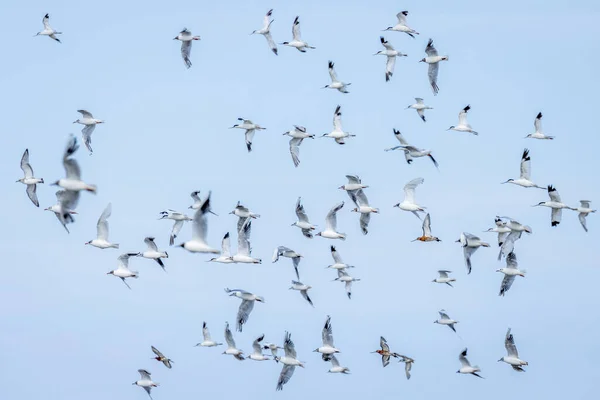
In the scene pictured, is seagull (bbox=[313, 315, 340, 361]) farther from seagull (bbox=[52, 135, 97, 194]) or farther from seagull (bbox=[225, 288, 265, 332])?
seagull (bbox=[52, 135, 97, 194])

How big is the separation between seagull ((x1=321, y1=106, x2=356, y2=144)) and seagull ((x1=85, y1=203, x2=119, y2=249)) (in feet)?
25.6

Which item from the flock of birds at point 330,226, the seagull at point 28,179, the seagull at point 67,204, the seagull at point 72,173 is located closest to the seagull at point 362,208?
the flock of birds at point 330,226

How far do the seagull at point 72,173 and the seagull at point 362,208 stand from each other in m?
14.9

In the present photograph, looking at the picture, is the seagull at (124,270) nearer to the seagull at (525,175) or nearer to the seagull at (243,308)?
the seagull at (243,308)

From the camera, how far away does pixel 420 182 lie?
45.9m

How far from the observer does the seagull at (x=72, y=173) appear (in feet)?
107

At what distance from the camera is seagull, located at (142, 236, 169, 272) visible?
1804 inches

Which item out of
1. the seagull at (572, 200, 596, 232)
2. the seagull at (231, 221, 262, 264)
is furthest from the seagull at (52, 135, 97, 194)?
the seagull at (572, 200, 596, 232)

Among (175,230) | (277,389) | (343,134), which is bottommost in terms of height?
(277,389)

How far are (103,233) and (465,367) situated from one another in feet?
41.9

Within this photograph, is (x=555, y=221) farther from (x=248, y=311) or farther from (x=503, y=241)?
(x=248, y=311)

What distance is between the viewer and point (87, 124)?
159 ft

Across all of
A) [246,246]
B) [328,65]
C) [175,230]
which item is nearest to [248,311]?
[246,246]

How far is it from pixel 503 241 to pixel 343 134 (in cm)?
626
